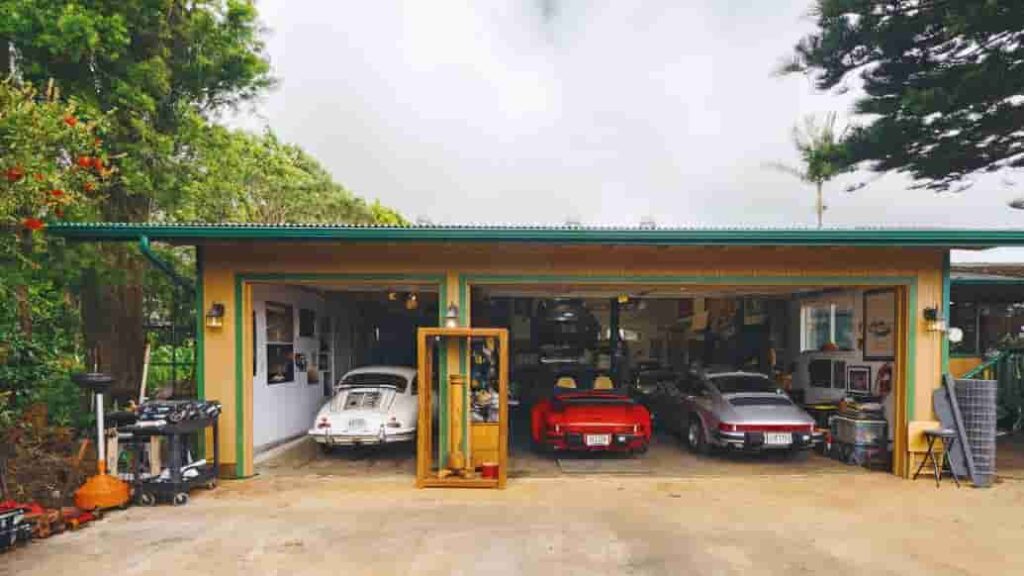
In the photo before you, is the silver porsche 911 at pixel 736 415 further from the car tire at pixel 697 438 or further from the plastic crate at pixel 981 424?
the plastic crate at pixel 981 424

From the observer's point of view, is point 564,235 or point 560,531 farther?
point 564,235

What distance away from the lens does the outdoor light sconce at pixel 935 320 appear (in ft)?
27.0

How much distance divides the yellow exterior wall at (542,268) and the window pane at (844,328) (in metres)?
2.58

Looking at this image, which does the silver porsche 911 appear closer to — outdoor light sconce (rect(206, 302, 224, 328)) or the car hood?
the car hood

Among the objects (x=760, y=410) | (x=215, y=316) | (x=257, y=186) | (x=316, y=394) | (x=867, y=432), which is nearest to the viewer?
(x=215, y=316)

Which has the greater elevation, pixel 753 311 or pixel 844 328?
pixel 753 311

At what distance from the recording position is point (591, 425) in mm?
8930

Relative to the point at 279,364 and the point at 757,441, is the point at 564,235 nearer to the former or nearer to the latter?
the point at 757,441

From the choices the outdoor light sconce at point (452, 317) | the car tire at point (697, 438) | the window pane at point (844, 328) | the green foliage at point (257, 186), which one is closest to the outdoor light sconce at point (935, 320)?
the window pane at point (844, 328)

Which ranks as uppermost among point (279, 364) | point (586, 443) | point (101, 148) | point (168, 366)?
point (101, 148)

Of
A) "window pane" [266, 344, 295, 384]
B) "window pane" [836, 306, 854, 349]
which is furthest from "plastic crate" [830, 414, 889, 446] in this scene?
"window pane" [266, 344, 295, 384]

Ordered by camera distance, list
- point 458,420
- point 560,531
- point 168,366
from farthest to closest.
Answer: point 168,366, point 458,420, point 560,531

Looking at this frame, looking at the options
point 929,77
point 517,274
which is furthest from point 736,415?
point 929,77

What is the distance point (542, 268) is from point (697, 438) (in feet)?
13.8
